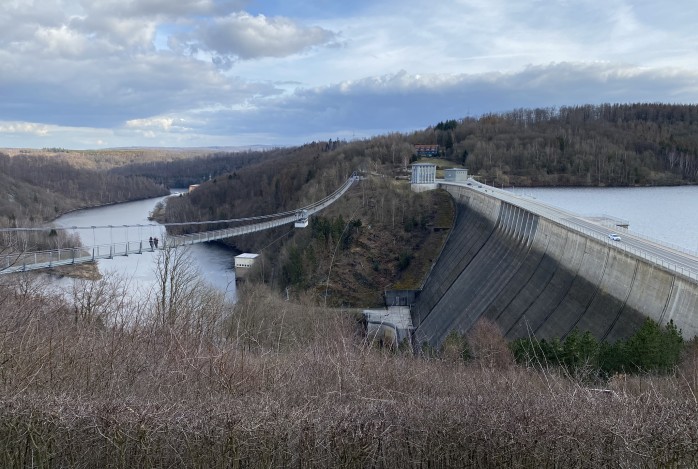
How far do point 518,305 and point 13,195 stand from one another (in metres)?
63.3

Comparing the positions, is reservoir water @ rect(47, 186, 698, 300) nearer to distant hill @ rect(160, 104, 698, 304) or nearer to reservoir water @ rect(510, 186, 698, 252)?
reservoir water @ rect(510, 186, 698, 252)

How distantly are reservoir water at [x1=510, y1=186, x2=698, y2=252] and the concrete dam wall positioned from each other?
8.42 metres

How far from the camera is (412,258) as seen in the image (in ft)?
118

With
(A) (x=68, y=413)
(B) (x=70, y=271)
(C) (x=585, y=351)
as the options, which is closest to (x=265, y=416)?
(A) (x=68, y=413)

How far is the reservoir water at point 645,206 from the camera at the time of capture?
3488 cm

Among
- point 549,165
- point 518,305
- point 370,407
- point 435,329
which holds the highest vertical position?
point 549,165

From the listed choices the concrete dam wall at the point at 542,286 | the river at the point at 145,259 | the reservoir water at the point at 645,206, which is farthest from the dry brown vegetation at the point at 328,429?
the reservoir water at the point at 645,206

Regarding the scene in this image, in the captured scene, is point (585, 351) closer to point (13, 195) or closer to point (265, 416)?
point (265, 416)

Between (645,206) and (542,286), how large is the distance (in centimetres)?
3422

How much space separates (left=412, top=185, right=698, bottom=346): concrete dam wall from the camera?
47.3 feet

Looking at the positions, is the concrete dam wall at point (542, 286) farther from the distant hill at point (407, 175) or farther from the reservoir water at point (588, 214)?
the reservoir water at point (588, 214)

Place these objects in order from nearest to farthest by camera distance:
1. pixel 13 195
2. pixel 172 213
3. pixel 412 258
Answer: pixel 412 258
pixel 13 195
pixel 172 213

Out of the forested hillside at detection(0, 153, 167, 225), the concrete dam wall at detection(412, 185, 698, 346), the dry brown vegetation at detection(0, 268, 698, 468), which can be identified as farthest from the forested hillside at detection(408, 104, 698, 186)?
the dry brown vegetation at detection(0, 268, 698, 468)

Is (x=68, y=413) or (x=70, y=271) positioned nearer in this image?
(x=68, y=413)
